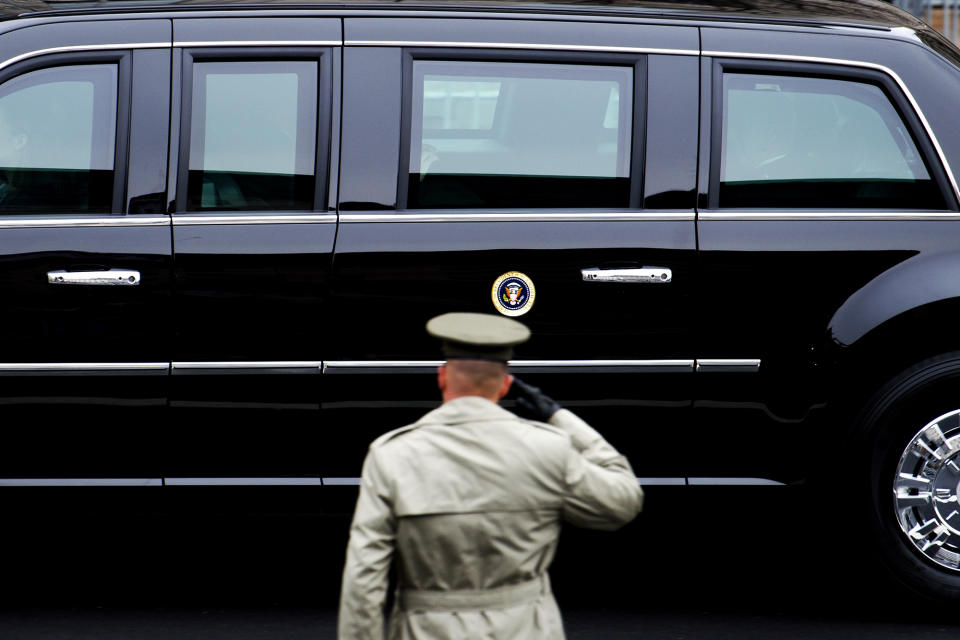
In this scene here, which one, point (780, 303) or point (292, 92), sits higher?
point (292, 92)

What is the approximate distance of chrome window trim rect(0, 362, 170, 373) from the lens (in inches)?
180

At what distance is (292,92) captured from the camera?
4715mm

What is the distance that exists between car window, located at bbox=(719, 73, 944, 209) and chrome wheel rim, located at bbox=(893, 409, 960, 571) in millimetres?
760

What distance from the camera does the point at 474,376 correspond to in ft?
9.52

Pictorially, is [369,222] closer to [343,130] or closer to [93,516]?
[343,130]

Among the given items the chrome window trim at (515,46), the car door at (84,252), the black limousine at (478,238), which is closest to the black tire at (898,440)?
the black limousine at (478,238)

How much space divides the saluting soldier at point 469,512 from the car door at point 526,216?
1.73 m

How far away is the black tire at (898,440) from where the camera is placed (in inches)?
187

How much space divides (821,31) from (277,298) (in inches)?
79.1

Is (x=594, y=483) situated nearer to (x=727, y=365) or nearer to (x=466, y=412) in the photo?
(x=466, y=412)

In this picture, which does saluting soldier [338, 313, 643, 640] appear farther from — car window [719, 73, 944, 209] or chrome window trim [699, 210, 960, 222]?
car window [719, 73, 944, 209]

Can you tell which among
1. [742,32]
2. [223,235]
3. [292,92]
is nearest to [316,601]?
[223,235]

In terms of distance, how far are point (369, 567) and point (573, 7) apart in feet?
8.66

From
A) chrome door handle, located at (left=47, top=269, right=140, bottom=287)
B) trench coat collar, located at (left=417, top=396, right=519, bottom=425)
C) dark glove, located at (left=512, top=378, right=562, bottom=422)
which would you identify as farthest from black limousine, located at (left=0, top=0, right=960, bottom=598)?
trench coat collar, located at (left=417, top=396, right=519, bottom=425)
